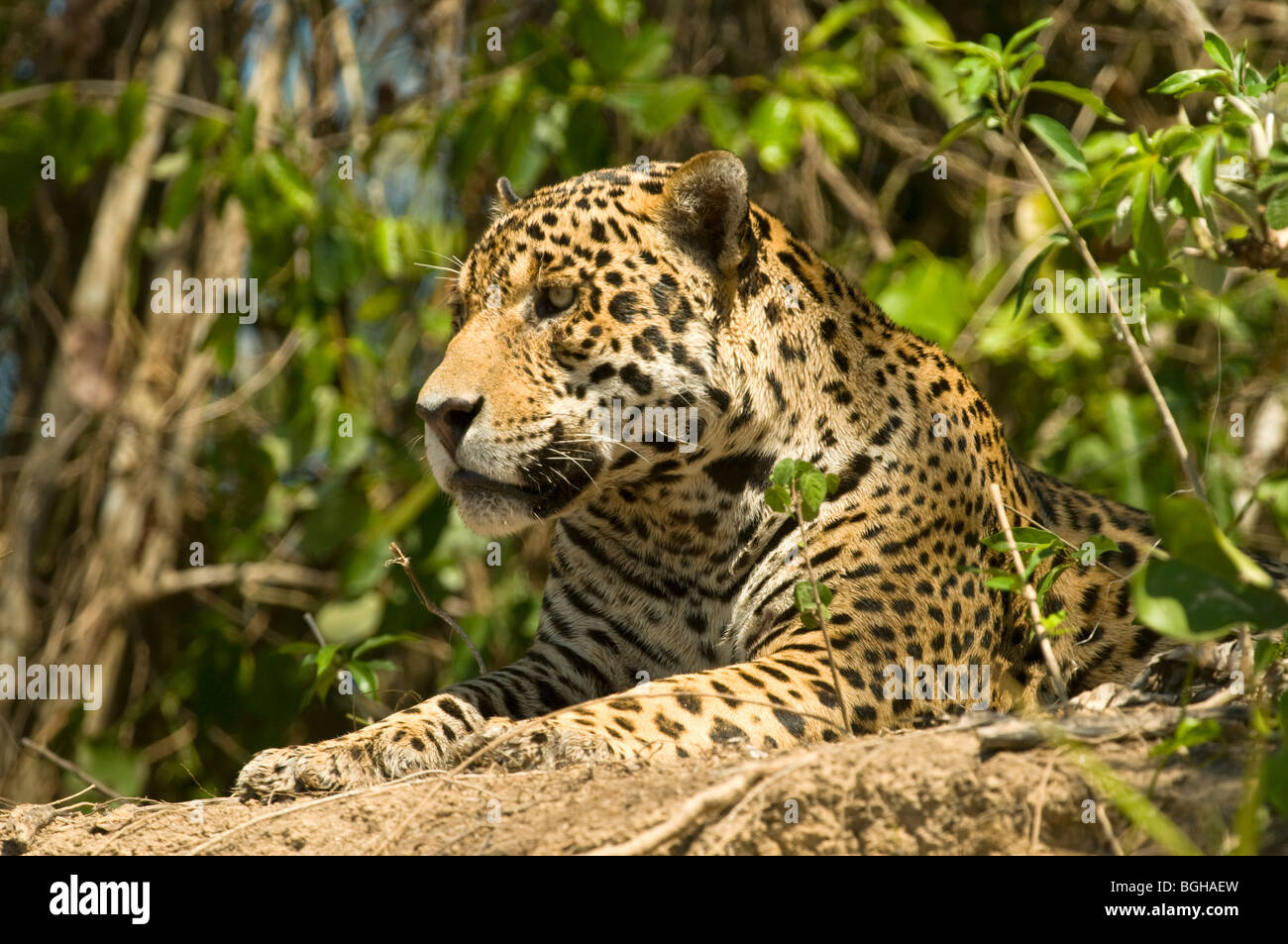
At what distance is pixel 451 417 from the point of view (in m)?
4.65

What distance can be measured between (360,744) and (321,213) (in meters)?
4.08

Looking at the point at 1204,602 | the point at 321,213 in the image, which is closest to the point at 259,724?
the point at 321,213

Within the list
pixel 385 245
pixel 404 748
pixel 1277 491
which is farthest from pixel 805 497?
pixel 385 245

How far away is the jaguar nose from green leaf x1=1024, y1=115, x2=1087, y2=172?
75.7 inches

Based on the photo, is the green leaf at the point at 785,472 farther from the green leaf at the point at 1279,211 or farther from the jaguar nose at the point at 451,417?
the green leaf at the point at 1279,211

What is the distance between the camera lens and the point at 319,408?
8477 mm

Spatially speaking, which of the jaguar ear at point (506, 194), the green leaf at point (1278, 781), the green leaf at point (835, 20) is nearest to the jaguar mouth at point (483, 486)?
the jaguar ear at point (506, 194)

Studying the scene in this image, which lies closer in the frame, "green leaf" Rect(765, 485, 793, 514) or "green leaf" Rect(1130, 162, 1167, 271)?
"green leaf" Rect(765, 485, 793, 514)

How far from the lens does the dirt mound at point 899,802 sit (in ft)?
10.8

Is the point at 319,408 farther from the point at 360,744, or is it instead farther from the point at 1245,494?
the point at 1245,494

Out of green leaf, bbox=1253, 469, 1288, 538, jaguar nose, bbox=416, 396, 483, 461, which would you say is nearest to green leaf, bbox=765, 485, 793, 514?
jaguar nose, bbox=416, 396, 483, 461

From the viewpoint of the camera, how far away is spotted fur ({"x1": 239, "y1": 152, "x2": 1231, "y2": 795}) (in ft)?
15.2

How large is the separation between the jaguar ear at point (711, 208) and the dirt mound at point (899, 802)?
6.32ft

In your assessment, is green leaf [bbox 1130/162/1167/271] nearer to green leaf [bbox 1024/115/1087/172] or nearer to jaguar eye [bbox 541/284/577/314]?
green leaf [bbox 1024/115/1087/172]
